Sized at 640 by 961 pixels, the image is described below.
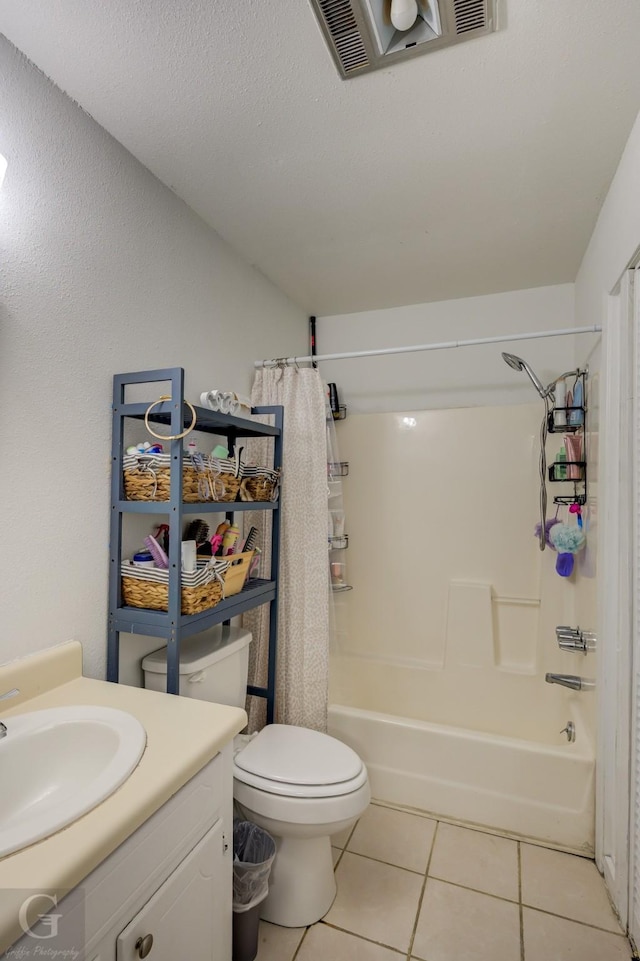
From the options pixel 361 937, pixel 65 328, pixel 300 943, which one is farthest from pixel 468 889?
pixel 65 328

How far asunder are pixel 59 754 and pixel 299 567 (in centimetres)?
110

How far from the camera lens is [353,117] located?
1.34 meters

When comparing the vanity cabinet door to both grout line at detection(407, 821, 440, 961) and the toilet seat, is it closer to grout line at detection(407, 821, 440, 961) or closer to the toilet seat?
the toilet seat

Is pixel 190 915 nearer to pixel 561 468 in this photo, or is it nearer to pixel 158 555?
pixel 158 555

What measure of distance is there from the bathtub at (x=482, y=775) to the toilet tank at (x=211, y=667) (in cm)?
57

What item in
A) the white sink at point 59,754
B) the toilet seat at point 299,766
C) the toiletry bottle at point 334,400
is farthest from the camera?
the toiletry bottle at point 334,400

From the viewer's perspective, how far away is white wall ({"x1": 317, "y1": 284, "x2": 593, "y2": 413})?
2418 millimetres

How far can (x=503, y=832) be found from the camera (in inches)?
70.4

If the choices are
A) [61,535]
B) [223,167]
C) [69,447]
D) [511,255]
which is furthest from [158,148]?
[511,255]

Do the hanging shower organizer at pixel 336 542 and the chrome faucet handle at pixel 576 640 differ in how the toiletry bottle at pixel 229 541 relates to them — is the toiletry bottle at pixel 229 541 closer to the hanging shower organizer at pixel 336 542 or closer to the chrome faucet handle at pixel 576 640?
the hanging shower organizer at pixel 336 542

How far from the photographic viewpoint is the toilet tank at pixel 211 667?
4.74 feet

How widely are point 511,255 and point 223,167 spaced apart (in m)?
1.26

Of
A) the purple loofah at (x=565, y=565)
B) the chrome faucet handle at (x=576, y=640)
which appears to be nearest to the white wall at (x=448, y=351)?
the purple loofah at (x=565, y=565)

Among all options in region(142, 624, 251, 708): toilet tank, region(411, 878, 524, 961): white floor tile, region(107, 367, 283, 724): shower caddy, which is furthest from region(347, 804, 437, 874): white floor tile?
region(107, 367, 283, 724): shower caddy
